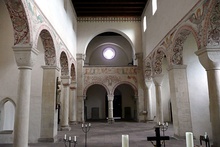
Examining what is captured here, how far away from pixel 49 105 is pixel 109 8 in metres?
10.4

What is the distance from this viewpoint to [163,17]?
11.0 meters

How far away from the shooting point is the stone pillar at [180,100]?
8852 mm

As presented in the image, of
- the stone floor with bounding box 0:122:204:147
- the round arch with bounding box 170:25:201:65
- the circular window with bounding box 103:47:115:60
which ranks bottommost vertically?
the stone floor with bounding box 0:122:204:147

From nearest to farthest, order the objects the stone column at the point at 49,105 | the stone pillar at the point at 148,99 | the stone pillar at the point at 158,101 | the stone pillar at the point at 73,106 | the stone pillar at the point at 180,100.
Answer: the stone column at the point at 49,105 → the stone pillar at the point at 180,100 → the stone pillar at the point at 158,101 → the stone pillar at the point at 73,106 → the stone pillar at the point at 148,99

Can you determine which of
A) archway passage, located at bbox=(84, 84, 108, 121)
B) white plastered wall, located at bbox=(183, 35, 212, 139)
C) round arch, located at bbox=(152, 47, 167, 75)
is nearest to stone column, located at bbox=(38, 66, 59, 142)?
white plastered wall, located at bbox=(183, 35, 212, 139)

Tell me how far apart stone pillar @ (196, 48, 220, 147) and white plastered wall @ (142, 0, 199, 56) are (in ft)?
6.81

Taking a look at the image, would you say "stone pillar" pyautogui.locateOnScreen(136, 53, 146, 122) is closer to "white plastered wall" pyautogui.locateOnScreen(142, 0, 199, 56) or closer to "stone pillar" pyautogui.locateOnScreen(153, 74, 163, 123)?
"white plastered wall" pyautogui.locateOnScreen(142, 0, 199, 56)

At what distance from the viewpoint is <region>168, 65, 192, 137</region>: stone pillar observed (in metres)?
8.85

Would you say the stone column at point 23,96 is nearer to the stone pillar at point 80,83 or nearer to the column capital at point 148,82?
the stone pillar at point 80,83

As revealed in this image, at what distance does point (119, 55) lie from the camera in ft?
77.8

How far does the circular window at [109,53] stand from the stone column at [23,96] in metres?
17.1

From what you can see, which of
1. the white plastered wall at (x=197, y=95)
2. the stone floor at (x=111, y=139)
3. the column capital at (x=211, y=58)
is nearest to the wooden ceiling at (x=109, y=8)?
the white plastered wall at (x=197, y=95)

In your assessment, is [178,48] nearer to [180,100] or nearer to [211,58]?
[180,100]

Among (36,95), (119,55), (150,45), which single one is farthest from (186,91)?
(119,55)
